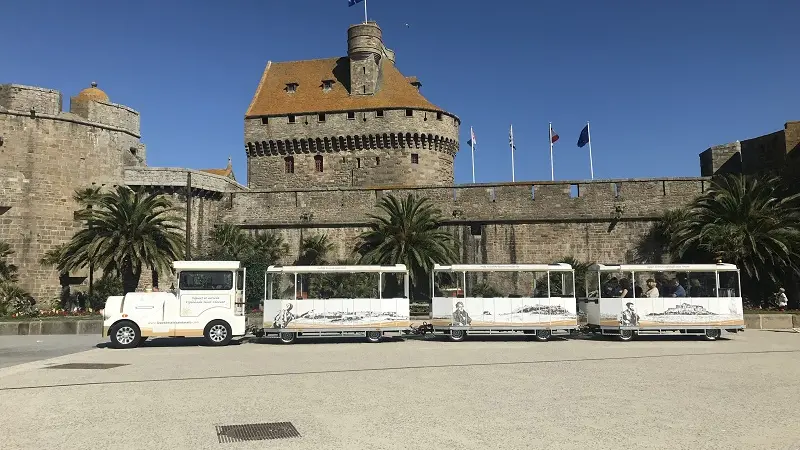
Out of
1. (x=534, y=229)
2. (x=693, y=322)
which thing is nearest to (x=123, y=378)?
(x=693, y=322)

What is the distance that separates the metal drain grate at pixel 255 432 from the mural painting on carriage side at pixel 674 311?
12187mm

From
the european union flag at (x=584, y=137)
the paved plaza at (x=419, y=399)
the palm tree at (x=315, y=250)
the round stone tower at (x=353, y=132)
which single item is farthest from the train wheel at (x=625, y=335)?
the round stone tower at (x=353, y=132)

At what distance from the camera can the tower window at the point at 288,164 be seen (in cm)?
4156

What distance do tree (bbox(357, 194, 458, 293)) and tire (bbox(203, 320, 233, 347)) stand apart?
364 inches

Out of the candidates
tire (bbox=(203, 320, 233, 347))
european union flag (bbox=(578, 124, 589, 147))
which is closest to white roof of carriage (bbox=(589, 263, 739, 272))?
tire (bbox=(203, 320, 233, 347))

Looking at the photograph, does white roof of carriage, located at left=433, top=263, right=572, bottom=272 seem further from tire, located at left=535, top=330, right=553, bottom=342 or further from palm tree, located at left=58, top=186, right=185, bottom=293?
palm tree, located at left=58, top=186, right=185, bottom=293

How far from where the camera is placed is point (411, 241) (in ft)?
79.2

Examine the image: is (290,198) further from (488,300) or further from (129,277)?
(488,300)

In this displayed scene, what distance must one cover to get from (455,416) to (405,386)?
6.63 feet

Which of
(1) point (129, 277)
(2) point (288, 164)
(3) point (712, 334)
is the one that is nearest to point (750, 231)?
(3) point (712, 334)

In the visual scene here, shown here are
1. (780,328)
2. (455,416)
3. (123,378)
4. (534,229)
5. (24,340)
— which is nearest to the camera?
(455,416)

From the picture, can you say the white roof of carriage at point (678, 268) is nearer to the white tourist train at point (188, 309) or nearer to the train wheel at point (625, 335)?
the train wheel at point (625, 335)

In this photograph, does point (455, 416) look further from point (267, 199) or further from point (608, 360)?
point (267, 199)

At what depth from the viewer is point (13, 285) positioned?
24938 millimetres
